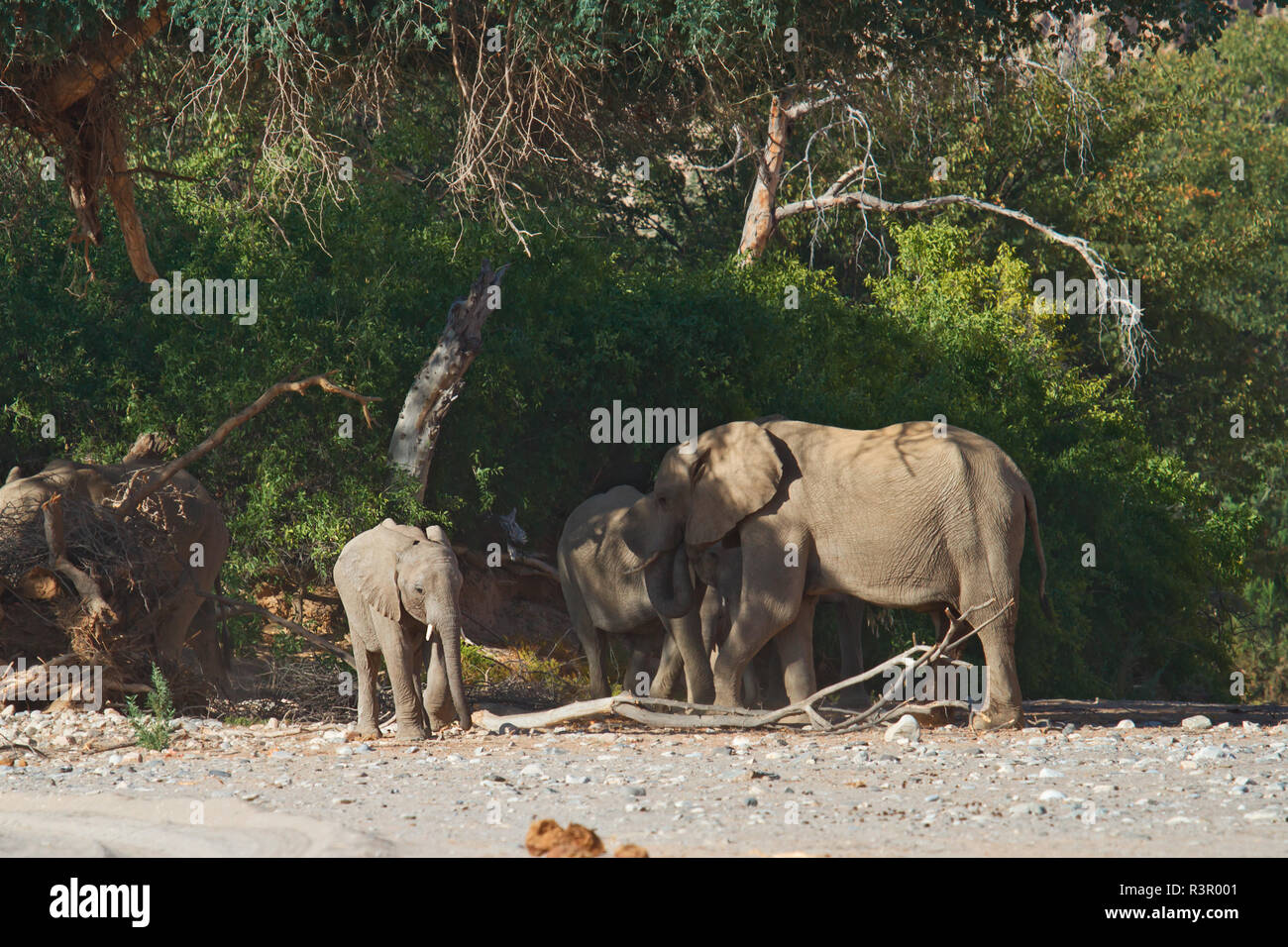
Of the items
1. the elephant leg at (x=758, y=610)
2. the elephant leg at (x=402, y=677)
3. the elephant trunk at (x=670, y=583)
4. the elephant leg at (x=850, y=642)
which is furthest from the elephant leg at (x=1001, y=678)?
the elephant leg at (x=402, y=677)

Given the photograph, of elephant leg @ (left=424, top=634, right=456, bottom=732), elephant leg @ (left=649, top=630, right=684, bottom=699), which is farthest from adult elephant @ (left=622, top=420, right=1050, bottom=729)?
elephant leg @ (left=424, top=634, right=456, bottom=732)

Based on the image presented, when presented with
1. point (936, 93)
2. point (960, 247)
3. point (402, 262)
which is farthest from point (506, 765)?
point (960, 247)

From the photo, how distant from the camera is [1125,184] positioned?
2820 centimetres

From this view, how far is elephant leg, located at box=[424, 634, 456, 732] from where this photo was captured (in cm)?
1200

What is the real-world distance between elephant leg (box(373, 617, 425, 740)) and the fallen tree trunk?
13.4 feet

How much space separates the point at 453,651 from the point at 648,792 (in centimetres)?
324

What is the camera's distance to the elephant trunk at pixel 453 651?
11312mm

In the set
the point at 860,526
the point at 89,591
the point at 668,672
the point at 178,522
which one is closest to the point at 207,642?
the point at 178,522

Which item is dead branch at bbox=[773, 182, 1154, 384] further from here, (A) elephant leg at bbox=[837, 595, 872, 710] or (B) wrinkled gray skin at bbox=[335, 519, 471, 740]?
(B) wrinkled gray skin at bbox=[335, 519, 471, 740]

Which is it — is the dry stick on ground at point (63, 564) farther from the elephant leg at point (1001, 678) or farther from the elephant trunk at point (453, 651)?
the elephant leg at point (1001, 678)

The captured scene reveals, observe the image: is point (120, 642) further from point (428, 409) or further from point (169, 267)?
point (169, 267)

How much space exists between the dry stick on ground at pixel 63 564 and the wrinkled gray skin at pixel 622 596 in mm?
4553

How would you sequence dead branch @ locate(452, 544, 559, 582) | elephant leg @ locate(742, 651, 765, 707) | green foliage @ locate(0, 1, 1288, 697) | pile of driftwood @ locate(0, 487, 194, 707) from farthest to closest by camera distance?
dead branch @ locate(452, 544, 559, 582)
green foliage @ locate(0, 1, 1288, 697)
elephant leg @ locate(742, 651, 765, 707)
pile of driftwood @ locate(0, 487, 194, 707)

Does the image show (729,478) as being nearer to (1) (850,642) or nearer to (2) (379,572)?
(1) (850,642)
